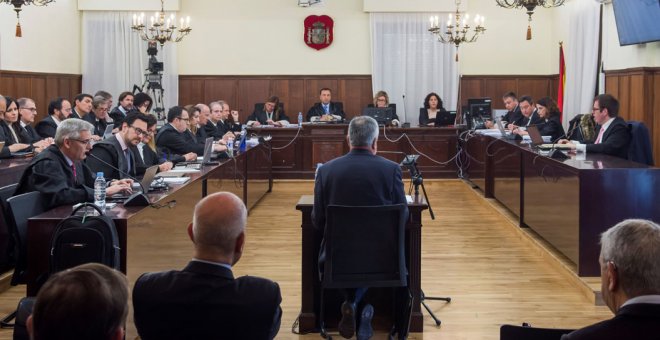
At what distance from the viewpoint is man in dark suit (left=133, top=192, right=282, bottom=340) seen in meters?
2.45

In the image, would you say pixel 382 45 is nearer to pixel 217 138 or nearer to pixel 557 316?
pixel 217 138

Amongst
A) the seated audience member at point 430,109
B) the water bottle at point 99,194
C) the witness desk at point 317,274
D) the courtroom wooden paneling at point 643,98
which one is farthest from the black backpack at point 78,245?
the seated audience member at point 430,109

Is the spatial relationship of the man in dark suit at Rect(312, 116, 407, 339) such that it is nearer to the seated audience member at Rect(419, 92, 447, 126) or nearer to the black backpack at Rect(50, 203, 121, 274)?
the black backpack at Rect(50, 203, 121, 274)

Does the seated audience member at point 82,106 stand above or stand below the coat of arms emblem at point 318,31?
below

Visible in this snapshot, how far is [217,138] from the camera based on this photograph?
1045 cm

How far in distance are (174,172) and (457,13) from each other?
8.59 m

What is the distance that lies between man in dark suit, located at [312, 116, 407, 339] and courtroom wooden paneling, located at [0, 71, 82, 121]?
793cm

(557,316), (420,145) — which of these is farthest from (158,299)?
(420,145)

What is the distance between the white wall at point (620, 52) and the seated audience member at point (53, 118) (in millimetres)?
7113

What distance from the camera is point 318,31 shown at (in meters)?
14.4

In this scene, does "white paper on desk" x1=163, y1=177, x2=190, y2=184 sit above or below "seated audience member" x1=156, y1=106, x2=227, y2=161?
below

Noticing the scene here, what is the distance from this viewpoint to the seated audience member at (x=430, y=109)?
13.3 metres

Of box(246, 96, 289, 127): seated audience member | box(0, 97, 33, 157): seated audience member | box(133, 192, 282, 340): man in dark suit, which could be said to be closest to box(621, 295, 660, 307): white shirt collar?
box(133, 192, 282, 340): man in dark suit

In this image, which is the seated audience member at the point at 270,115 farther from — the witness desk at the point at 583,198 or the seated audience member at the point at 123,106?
the witness desk at the point at 583,198
